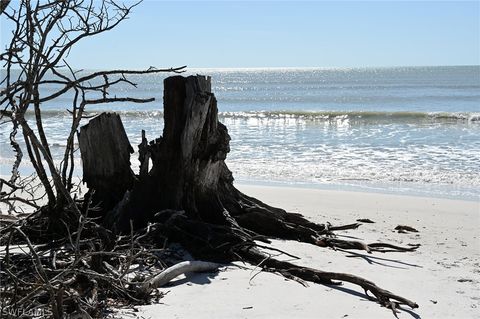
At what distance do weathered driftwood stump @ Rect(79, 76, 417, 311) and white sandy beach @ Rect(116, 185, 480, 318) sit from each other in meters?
0.32

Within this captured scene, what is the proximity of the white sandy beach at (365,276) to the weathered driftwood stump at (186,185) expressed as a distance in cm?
32

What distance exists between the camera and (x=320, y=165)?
1343cm

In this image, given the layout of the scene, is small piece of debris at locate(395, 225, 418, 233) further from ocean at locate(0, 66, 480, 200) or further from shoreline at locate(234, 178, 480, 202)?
ocean at locate(0, 66, 480, 200)

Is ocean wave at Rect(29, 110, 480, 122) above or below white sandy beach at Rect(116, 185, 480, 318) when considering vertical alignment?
below

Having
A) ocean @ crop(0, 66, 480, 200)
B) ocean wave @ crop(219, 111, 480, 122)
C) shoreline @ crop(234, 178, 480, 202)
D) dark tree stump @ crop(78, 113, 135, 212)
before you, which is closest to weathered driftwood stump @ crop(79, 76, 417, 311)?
dark tree stump @ crop(78, 113, 135, 212)

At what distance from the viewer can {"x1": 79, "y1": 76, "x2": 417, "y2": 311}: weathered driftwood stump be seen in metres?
5.96

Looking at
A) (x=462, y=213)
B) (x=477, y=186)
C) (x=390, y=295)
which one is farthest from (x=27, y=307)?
(x=477, y=186)

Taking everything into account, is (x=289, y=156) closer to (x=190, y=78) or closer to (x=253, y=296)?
(x=190, y=78)

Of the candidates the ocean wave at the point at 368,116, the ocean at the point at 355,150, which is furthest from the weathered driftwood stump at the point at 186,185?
the ocean wave at the point at 368,116

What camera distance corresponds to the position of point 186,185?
6328mm

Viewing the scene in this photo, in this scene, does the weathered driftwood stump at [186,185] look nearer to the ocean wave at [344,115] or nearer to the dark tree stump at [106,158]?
the dark tree stump at [106,158]

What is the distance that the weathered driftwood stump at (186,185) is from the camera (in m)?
5.96

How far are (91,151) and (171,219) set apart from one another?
3.68 ft

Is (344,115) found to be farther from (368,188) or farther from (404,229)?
(404,229)
